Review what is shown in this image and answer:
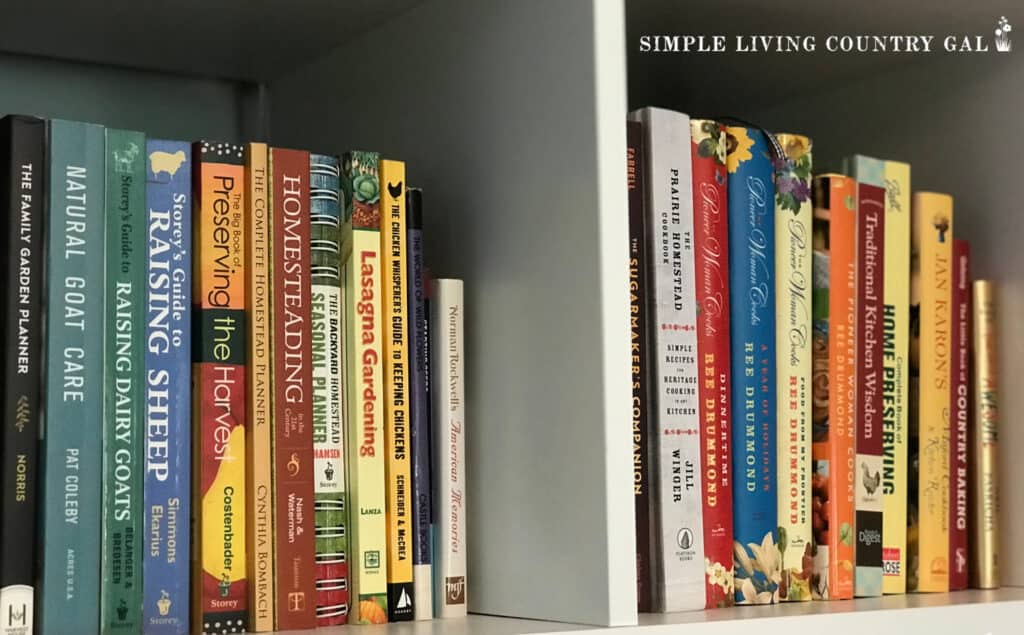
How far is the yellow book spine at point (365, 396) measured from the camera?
0.82 meters

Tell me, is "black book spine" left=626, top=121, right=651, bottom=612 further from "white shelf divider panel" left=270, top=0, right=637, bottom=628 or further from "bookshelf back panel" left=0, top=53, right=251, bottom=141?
"bookshelf back panel" left=0, top=53, right=251, bottom=141

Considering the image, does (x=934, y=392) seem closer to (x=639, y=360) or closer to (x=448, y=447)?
(x=639, y=360)

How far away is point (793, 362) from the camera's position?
0.96m

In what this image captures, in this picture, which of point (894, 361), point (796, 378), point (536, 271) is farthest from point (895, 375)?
point (536, 271)

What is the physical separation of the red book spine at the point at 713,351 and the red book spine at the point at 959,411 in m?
0.25

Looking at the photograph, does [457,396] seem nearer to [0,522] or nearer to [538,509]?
[538,509]

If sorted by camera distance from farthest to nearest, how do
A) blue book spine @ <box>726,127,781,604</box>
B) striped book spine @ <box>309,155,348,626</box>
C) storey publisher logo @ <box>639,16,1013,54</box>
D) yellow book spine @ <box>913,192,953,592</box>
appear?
1. storey publisher logo @ <box>639,16,1013,54</box>
2. yellow book spine @ <box>913,192,953,592</box>
3. blue book spine @ <box>726,127,781,604</box>
4. striped book spine @ <box>309,155,348,626</box>

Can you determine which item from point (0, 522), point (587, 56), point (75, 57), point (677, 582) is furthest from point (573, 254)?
point (75, 57)

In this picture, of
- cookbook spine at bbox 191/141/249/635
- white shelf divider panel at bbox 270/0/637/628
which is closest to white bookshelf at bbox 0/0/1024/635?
white shelf divider panel at bbox 270/0/637/628

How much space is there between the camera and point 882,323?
1.02m

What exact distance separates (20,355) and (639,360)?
40 cm

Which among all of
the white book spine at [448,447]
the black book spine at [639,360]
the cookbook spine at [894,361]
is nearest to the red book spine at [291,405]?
the white book spine at [448,447]

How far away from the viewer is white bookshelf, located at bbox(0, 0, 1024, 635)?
0.81 metres

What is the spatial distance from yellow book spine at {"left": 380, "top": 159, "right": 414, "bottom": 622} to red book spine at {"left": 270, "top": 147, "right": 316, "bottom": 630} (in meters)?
0.06
